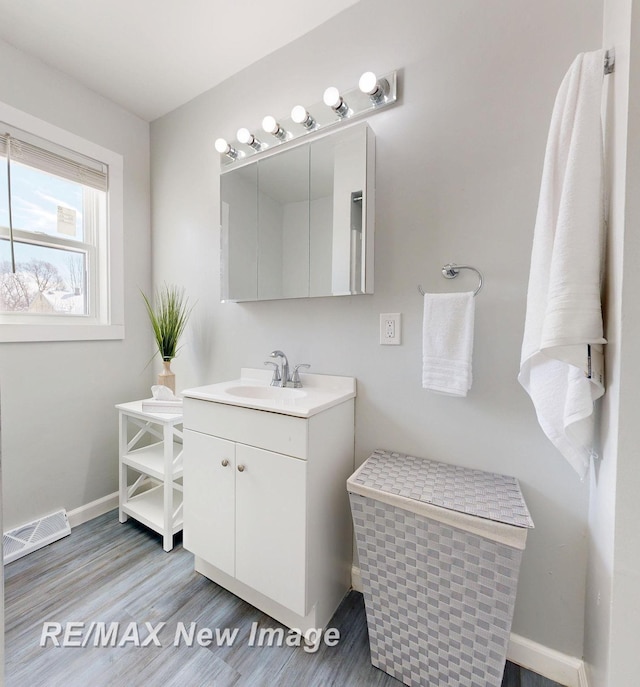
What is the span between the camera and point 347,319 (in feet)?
4.92

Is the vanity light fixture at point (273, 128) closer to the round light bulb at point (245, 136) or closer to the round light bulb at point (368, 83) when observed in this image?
the round light bulb at point (245, 136)

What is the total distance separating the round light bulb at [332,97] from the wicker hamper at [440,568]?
1.44m

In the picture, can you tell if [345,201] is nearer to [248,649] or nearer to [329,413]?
[329,413]

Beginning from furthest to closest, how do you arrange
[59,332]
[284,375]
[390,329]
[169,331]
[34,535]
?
[169,331]
[59,332]
[34,535]
[284,375]
[390,329]

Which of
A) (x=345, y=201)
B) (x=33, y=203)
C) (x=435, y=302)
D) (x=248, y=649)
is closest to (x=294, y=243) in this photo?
(x=345, y=201)

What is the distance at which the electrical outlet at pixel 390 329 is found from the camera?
1.37 metres

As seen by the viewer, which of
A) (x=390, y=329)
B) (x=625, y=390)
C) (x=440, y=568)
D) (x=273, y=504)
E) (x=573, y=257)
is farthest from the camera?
(x=390, y=329)

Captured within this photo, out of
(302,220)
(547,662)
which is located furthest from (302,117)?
(547,662)

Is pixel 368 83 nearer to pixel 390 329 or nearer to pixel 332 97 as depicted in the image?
pixel 332 97

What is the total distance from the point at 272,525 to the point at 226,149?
1759 millimetres

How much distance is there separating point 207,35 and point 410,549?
2.27 m

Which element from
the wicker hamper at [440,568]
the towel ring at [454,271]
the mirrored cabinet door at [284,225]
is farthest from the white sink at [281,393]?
the towel ring at [454,271]

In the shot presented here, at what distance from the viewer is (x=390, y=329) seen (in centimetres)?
138

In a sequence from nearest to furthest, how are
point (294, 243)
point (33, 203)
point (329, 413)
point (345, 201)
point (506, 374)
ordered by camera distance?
point (506, 374) < point (329, 413) < point (345, 201) < point (294, 243) < point (33, 203)
